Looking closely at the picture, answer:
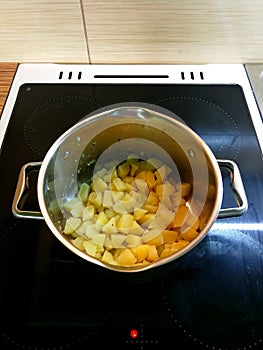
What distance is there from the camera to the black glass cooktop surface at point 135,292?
48 centimetres

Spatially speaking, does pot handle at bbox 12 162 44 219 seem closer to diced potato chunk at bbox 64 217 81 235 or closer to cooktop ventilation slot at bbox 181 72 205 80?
diced potato chunk at bbox 64 217 81 235

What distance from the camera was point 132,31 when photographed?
0.72 metres

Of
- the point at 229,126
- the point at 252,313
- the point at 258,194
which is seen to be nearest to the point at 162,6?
the point at 229,126

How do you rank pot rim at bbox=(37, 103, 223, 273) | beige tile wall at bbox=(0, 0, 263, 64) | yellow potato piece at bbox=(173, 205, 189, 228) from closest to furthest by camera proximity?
pot rim at bbox=(37, 103, 223, 273) → yellow potato piece at bbox=(173, 205, 189, 228) → beige tile wall at bbox=(0, 0, 263, 64)

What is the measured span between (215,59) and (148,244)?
42 cm

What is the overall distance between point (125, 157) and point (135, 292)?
218 mm

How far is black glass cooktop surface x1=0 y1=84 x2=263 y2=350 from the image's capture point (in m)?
0.48

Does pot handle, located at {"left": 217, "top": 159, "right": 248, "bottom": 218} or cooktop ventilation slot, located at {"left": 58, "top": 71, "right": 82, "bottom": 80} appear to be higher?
cooktop ventilation slot, located at {"left": 58, "top": 71, "right": 82, "bottom": 80}

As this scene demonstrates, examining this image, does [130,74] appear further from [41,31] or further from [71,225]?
[71,225]

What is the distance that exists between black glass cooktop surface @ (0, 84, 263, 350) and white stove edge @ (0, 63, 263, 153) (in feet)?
0.55

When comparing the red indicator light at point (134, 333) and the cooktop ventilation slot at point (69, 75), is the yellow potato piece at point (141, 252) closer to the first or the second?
the red indicator light at point (134, 333)

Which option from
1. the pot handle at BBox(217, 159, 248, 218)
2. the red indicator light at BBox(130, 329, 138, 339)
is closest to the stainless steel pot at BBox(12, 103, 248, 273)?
the pot handle at BBox(217, 159, 248, 218)

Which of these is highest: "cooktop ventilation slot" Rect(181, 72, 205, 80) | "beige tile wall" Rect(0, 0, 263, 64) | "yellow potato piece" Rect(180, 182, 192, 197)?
"beige tile wall" Rect(0, 0, 263, 64)

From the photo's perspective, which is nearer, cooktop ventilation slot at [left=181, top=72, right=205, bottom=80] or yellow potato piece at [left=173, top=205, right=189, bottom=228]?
yellow potato piece at [left=173, top=205, right=189, bottom=228]
